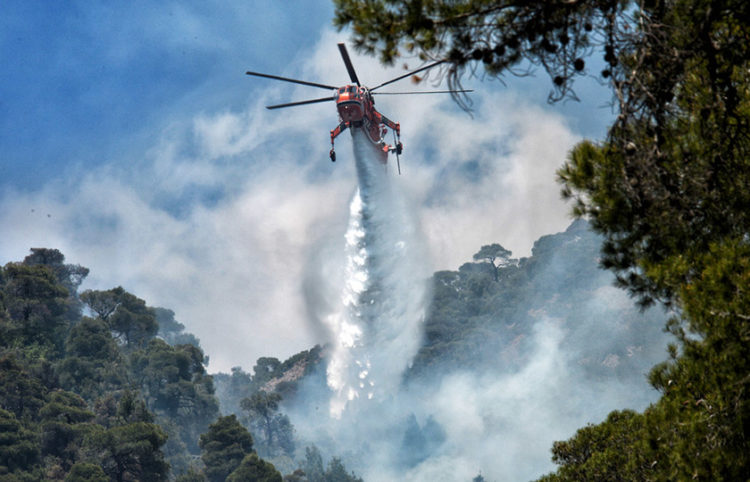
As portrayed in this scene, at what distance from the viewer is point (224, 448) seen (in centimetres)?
8581

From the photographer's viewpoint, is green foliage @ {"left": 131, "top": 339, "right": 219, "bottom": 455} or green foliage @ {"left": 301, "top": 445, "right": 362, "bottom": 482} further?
green foliage @ {"left": 131, "top": 339, "right": 219, "bottom": 455}

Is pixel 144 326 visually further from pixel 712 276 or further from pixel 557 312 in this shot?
pixel 712 276

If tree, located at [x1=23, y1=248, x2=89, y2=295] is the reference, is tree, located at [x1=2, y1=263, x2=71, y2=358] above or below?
below

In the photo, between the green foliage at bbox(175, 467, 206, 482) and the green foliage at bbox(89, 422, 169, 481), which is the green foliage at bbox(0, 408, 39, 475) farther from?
the green foliage at bbox(175, 467, 206, 482)

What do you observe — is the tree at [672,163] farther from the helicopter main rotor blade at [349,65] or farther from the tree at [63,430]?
the tree at [63,430]

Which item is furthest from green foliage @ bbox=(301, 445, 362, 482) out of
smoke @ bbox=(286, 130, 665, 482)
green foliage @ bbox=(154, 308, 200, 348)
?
green foliage @ bbox=(154, 308, 200, 348)

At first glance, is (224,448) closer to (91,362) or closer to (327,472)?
(327,472)

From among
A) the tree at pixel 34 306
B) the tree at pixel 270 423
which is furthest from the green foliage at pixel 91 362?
the tree at pixel 270 423

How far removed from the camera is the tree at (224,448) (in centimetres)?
8431

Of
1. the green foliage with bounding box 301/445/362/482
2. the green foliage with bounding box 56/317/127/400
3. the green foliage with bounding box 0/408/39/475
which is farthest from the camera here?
the green foliage with bounding box 301/445/362/482

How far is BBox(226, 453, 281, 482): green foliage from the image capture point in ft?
256

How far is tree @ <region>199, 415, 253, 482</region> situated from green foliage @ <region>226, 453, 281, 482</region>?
4.93m

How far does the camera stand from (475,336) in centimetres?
14412

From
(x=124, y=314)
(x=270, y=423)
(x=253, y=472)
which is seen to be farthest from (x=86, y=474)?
(x=270, y=423)
